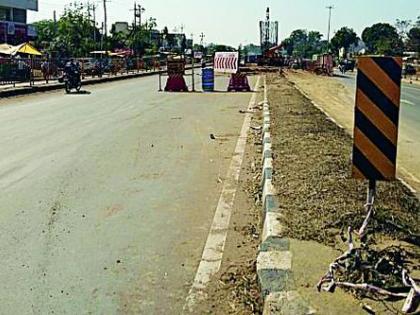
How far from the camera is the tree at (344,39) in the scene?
422ft

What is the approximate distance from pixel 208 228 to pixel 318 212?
114 cm

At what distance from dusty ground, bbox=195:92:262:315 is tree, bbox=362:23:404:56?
8583 cm

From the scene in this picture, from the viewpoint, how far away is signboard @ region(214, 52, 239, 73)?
35656mm

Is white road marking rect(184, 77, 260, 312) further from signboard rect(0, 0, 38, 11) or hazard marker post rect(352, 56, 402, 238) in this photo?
signboard rect(0, 0, 38, 11)

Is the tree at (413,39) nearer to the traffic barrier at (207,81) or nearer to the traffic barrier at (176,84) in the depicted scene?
the traffic barrier at (207,81)

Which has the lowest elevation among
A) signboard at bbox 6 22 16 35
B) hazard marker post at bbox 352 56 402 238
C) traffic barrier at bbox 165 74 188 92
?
traffic barrier at bbox 165 74 188 92

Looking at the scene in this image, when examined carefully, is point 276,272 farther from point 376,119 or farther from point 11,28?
point 11,28

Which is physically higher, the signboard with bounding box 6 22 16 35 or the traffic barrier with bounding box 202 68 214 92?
the signboard with bounding box 6 22 16 35

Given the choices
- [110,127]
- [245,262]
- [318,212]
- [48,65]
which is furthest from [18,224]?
[48,65]

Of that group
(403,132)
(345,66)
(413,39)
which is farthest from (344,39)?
(403,132)

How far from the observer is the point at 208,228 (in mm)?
6906

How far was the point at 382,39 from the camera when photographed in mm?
112500

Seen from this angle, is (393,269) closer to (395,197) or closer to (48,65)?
(395,197)

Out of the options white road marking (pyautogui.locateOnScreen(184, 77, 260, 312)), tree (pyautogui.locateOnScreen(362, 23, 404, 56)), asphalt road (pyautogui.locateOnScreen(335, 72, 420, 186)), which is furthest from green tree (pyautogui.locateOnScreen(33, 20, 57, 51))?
white road marking (pyautogui.locateOnScreen(184, 77, 260, 312))
